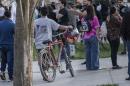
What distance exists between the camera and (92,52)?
13.6 metres

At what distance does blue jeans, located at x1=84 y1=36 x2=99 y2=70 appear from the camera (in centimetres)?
1350

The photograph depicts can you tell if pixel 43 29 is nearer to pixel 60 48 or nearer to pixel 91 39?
pixel 60 48

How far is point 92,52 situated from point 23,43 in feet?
16.6

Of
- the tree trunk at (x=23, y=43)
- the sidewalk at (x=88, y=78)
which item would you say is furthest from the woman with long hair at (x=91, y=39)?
the tree trunk at (x=23, y=43)

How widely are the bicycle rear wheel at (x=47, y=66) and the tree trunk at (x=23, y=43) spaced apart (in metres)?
3.00

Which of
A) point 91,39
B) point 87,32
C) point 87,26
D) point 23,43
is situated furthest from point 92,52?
point 23,43

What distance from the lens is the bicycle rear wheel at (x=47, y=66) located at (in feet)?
39.4

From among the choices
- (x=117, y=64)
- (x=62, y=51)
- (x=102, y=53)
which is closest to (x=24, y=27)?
(x=62, y=51)

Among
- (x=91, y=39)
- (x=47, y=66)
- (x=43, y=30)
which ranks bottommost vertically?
(x=47, y=66)

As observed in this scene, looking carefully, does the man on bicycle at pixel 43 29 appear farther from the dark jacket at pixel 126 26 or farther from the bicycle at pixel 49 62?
the dark jacket at pixel 126 26

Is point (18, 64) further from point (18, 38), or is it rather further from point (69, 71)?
point (69, 71)

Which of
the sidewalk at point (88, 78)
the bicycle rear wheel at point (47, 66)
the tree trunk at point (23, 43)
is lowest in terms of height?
the sidewalk at point (88, 78)

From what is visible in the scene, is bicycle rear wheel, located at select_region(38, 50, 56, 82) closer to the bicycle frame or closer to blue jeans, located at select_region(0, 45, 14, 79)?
the bicycle frame

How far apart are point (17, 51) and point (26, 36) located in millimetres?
325
